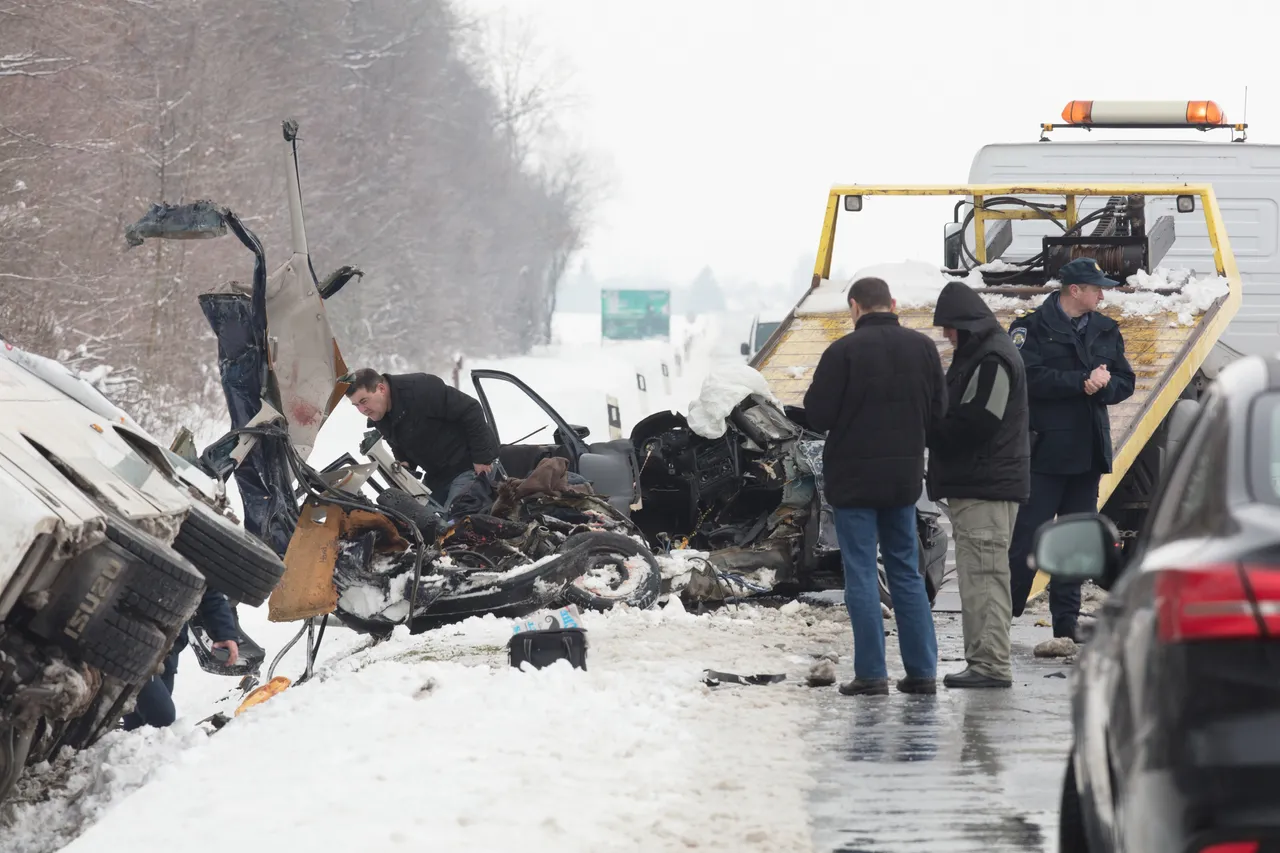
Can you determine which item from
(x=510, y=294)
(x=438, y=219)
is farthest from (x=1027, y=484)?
(x=510, y=294)

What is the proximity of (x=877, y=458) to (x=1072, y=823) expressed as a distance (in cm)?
314

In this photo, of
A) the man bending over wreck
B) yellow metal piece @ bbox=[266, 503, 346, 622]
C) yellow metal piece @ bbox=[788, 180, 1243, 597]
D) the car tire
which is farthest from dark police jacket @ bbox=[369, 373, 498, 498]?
the car tire

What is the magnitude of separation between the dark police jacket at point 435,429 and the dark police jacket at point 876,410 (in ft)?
11.3

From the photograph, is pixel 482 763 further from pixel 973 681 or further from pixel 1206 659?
pixel 1206 659

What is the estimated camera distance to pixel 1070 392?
8.48 metres

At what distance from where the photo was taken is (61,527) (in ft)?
16.5

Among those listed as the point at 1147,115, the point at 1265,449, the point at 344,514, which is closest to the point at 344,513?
the point at 344,514

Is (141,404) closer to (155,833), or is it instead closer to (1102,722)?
(155,833)

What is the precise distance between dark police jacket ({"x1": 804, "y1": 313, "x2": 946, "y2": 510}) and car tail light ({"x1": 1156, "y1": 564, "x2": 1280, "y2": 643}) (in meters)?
4.25

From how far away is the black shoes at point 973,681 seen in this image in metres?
7.28

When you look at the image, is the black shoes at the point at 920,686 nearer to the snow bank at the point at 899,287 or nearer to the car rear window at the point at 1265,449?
the car rear window at the point at 1265,449

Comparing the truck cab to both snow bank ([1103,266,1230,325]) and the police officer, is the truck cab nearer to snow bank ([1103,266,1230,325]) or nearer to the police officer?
snow bank ([1103,266,1230,325])

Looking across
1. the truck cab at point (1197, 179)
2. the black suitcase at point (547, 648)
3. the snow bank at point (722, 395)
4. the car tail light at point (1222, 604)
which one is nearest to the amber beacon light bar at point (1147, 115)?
the truck cab at point (1197, 179)

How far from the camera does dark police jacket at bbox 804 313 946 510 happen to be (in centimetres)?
700
